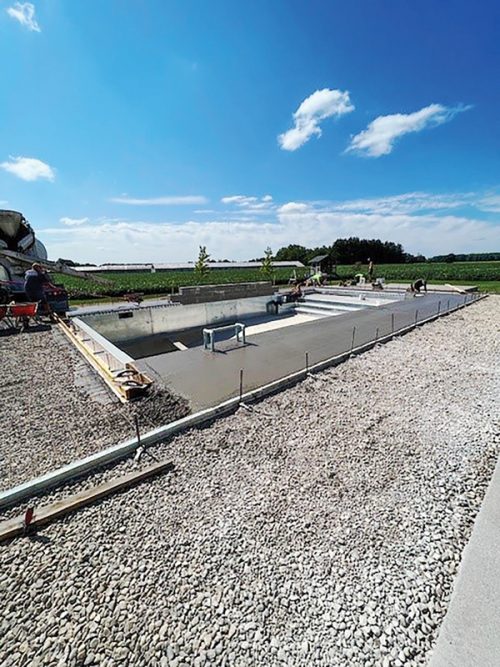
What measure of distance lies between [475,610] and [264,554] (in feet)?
4.52

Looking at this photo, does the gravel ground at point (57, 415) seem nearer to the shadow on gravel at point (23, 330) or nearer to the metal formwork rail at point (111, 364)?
the metal formwork rail at point (111, 364)

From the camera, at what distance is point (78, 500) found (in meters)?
2.58

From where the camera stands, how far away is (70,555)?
2162 mm

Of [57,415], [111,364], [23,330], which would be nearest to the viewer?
[57,415]

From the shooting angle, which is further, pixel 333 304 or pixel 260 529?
pixel 333 304

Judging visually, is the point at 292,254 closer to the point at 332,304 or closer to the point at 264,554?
the point at 332,304

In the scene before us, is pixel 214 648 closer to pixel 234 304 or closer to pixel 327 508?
pixel 327 508

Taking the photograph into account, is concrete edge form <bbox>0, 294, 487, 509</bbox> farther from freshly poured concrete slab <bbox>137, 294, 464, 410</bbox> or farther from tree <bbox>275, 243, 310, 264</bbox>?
tree <bbox>275, 243, 310, 264</bbox>

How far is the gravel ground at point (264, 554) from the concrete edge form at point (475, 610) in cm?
7

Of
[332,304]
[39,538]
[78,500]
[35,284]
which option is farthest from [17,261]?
[332,304]

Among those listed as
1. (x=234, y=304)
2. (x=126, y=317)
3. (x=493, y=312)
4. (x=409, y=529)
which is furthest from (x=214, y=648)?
(x=493, y=312)

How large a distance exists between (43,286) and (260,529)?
10.6m

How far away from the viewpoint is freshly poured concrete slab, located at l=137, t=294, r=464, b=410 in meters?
4.88

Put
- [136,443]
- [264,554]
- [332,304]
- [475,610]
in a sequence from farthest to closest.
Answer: [332,304] → [136,443] → [264,554] → [475,610]
